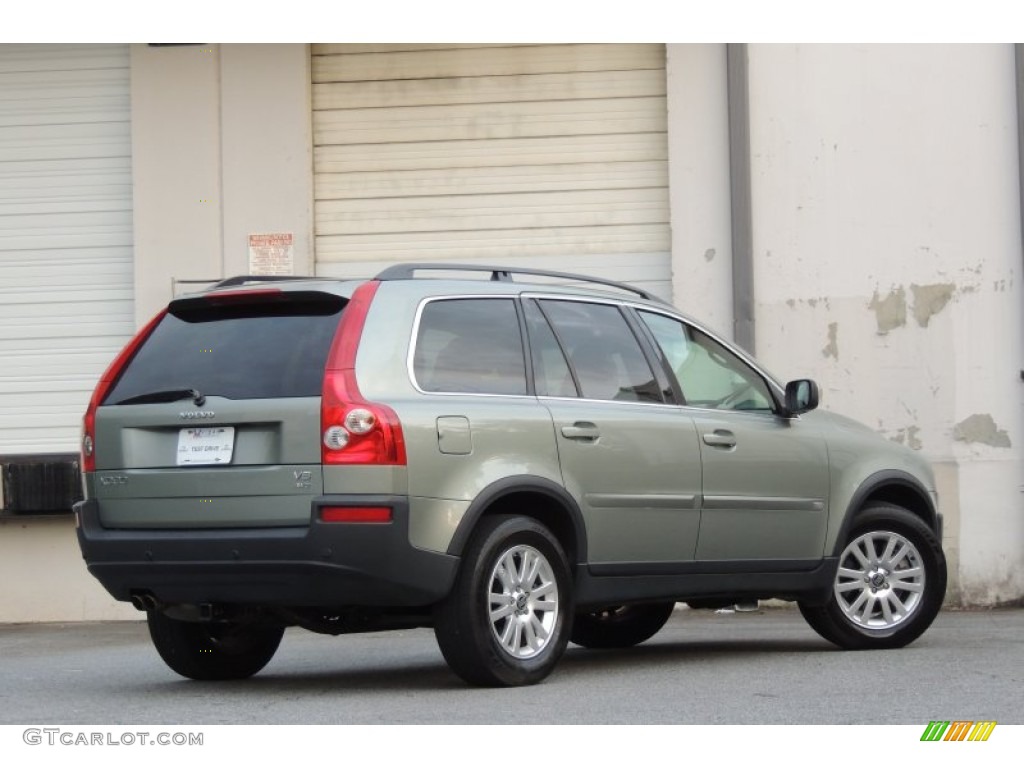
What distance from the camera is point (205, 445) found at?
7746 mm

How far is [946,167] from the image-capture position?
46.6 ft

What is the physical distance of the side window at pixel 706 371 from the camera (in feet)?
29.8

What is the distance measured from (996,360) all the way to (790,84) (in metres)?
2.61

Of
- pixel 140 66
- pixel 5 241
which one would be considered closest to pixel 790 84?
pixel 140 66

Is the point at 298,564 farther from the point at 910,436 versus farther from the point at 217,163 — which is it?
the point at 217,163

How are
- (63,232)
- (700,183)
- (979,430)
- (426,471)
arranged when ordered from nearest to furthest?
(426,471), (979,430), (700,183), (63,232)

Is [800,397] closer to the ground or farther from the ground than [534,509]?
farther from the ground

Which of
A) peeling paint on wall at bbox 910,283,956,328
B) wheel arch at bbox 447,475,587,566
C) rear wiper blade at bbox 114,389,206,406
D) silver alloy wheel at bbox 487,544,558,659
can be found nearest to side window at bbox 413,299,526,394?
wheel arch at bbox 447,475,587,566

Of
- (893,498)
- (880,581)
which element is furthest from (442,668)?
(893,498)

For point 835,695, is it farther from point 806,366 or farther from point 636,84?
point 636,84

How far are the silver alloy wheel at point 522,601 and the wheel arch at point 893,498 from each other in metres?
2.16

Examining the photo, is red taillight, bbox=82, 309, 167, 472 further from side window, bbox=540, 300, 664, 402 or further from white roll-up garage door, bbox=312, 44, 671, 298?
white roll-up garage door, bbox=312, 44, 671, 298
